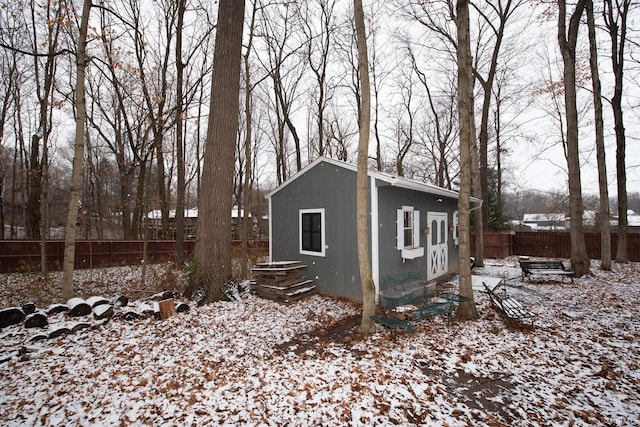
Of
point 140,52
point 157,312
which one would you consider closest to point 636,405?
point 157,312

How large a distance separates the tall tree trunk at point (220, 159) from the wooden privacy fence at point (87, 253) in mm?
6527

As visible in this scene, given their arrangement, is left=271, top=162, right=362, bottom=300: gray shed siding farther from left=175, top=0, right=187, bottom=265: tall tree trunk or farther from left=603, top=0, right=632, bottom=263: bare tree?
left=603, top=0, right=632, bottom=263: bare tree

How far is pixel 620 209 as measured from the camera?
11.5 meters

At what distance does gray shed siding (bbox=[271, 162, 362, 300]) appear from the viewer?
6.57 meters

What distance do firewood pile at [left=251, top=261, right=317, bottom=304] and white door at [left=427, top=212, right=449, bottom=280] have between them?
404 cm

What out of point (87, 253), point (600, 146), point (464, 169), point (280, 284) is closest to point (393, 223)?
point (464, 169)

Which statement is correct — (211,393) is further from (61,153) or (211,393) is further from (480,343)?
(61,153)

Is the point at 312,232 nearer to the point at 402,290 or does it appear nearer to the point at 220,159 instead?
the point at 402,290

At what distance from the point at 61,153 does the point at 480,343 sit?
1090 inches

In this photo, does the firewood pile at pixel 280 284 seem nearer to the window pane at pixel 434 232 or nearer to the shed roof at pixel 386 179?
the shed roof at pixel 386 179

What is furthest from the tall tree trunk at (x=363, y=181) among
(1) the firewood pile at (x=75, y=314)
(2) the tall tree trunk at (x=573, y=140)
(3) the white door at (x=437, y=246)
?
(2) the tall tree trunk at (x=573, y=140)

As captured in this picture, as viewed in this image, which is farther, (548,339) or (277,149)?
(277,149)

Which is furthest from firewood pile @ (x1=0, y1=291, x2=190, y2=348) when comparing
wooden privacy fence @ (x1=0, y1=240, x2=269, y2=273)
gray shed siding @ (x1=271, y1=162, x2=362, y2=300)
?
wooden privacy fence @ (x1=0, y1=240, x2=269, y2=273)

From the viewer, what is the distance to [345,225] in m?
6.66
